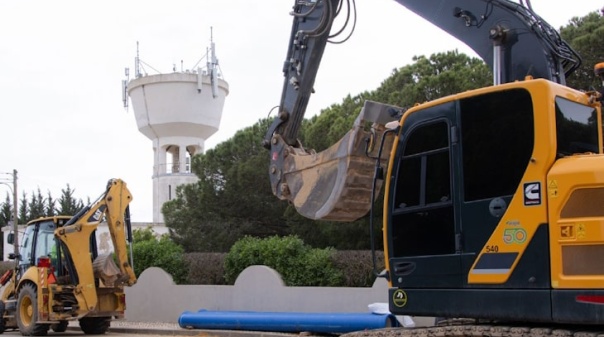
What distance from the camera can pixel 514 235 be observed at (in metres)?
5.69

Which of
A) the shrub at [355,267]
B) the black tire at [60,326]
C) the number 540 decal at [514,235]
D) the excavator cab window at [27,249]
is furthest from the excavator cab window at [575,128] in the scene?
the excavator cab window at [27,249]

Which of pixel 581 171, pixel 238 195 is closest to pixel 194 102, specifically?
pixel 238 195

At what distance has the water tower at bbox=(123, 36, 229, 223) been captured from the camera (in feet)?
193

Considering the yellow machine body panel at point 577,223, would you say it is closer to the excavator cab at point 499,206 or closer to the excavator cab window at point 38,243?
the excavator cab at point 499,206

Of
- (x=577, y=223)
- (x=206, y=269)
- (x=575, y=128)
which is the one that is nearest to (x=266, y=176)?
(x=206, y=269)

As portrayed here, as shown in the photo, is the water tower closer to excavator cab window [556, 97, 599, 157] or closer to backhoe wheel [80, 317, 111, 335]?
backhoe wheel [80, 317, 111, 335]

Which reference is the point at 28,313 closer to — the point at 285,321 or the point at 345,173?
the point at 285,321

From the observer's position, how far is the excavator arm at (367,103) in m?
7.47

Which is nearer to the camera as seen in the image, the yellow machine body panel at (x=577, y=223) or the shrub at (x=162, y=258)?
the yellow machine body panel at (x=577, y=223)

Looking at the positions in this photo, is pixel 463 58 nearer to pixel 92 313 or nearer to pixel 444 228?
pixel 92 313

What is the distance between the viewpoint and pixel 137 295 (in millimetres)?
20391

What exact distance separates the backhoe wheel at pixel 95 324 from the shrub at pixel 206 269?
3566 mm

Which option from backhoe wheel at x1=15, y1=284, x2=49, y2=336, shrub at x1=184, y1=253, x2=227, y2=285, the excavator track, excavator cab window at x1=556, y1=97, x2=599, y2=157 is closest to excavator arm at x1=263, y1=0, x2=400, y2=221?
the excavator track

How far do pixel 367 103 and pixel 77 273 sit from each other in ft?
37.3
